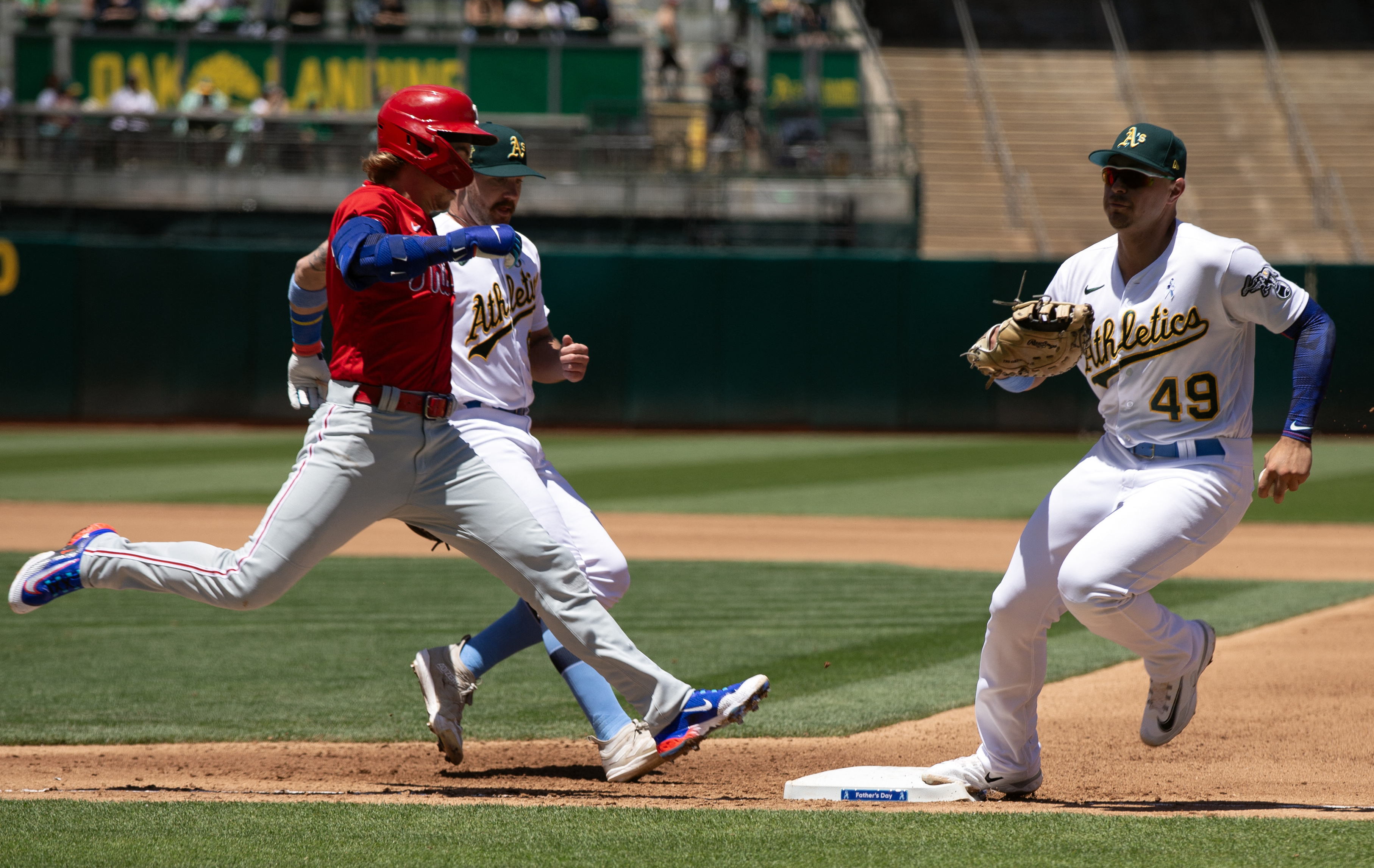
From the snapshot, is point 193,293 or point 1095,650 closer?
point 1095,650

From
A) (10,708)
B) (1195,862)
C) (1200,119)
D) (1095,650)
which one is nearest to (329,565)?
(10,708)

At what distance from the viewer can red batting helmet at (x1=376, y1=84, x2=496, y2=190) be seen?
411 cm

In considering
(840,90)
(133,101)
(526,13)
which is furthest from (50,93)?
(840,90)

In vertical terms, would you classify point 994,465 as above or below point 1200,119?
below

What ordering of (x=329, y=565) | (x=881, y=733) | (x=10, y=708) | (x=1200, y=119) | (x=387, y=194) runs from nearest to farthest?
(x=387, y=194)
(x=881, y=733)
(x=10, y=708)
(x=329, y=565)
(x=1200, y=119)

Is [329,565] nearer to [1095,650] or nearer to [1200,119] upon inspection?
[1095,650]

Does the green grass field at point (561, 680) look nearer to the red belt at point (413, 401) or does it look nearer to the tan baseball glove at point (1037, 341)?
the red belt at point (413, 401)

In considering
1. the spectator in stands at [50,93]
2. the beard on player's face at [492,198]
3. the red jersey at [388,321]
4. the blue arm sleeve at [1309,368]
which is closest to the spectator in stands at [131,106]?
the spectator in stands at [50,93]

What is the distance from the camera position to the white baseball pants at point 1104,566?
3.89m

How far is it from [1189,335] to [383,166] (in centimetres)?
235

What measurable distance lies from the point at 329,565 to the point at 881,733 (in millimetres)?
5935

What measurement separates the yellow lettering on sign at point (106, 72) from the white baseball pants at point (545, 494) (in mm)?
20176

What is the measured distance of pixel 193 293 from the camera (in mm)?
18969

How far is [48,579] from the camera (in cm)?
415
